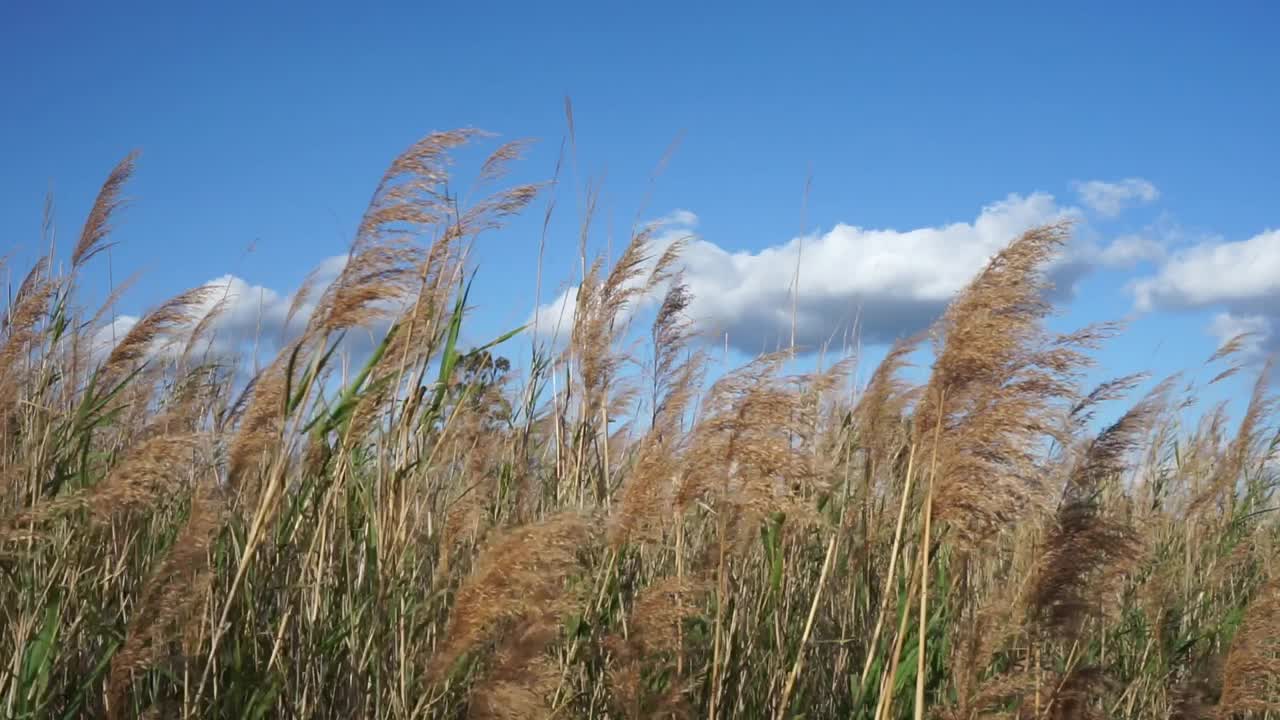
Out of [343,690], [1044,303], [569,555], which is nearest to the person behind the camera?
[569,555]

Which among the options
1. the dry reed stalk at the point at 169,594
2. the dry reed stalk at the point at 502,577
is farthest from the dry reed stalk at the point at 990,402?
the dry reed stalk at the point at 169,594

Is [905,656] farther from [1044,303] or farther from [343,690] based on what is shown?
[343,690]

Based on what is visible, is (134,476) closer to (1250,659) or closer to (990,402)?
(990,402)

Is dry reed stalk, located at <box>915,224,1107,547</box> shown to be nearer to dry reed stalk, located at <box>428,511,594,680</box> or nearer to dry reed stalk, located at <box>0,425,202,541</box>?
dry reed stalk, located at <box>428,511,594,680</box>

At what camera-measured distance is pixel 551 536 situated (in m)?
2.60

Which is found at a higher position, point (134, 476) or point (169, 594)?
point (134, 476)

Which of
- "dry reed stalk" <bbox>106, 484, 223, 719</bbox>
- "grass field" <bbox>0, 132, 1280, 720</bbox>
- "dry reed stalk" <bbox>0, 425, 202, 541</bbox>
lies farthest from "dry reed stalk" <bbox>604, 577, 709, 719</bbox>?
"dry reed stalk" <bbox>0, 425, 202, 541</bbox>

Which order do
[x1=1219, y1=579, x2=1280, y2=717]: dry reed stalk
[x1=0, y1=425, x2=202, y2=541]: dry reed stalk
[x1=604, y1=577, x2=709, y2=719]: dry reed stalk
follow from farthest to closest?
[x1=1219, y1=579, x2=1280, y2=717]: dry reed stalk
[x1=604, y1=577, x2=709, y2=719]: dry reed stalk
[x1=0, y1=425, x2=202, y2=541]: dry reed stalk

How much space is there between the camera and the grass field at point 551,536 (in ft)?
9.56

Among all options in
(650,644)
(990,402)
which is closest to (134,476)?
(650,644)

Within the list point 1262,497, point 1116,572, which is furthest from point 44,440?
point 1262,497

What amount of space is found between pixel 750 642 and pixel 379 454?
1.28 metres

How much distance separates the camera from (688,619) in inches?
147

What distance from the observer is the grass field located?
2.91 meters
